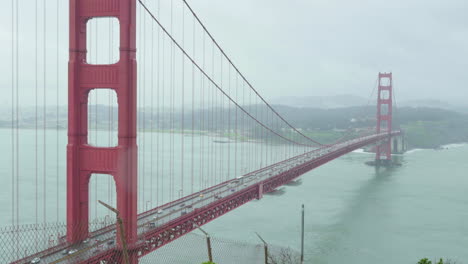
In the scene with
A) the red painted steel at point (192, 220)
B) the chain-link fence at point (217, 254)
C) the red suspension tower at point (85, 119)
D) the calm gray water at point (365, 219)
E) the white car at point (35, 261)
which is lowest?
the calm gray water at point (365, 219)

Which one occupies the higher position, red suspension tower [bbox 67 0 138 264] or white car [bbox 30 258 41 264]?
red suspension tower [bbox 67 0 138 264]

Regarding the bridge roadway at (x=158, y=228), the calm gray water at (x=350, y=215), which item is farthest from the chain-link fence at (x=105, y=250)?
the calm gray water at (x=350, y=215)

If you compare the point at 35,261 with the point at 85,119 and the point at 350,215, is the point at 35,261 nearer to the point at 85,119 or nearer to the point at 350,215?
the point at 85,119

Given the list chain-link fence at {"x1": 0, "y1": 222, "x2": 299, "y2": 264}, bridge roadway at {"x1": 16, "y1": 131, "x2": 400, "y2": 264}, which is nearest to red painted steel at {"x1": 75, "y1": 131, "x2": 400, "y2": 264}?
bridge roadway at {"x1": 16, "y1": 131, "x2": 400, "y2": 264}

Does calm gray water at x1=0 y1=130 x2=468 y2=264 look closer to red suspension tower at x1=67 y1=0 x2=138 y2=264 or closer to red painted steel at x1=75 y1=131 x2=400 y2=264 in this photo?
red painted steel at x1=75 y1=131 x2=400 y2=264

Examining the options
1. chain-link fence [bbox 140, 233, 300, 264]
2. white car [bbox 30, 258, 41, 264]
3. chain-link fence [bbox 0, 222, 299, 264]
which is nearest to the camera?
white car [bbox 30, 258, 41, 264]

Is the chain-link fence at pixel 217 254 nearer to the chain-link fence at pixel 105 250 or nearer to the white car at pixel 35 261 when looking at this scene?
the chain-link fence at pixel 105 250

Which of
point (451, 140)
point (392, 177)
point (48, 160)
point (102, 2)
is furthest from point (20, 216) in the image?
point (451, 140)
